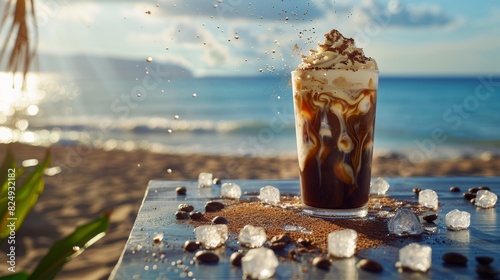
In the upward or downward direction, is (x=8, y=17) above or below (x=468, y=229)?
above

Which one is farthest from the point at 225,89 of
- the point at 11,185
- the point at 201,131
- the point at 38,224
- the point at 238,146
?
the point at 11,185

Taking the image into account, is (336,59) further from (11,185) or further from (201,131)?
(201,131)

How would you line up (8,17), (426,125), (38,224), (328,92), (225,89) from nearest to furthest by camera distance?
1. (8,17)
2. (328,92)
3. (38,224)
4. (426,125)
5. (225,89)

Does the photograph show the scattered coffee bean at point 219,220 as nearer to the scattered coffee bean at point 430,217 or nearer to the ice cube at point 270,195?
the ice cube at point 270,195

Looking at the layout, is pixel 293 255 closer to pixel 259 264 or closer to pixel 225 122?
pixel 259 264

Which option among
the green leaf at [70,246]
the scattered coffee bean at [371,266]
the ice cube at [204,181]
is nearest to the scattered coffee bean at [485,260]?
the scattered coffee bean at [371,266]

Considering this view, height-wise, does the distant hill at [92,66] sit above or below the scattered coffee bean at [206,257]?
above

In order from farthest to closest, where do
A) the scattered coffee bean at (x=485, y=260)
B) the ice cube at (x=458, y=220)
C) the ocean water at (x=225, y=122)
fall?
the ocean water at (x=225, y=122), the ice cube at (x=458, y=220), the scattered coffee bean at (x=485, y=260)
